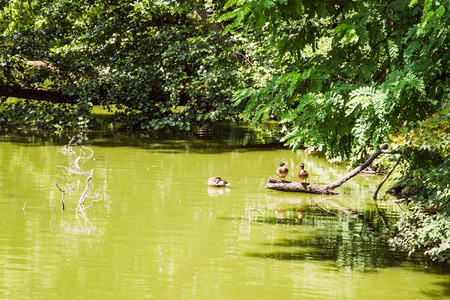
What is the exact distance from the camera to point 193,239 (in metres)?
9.24

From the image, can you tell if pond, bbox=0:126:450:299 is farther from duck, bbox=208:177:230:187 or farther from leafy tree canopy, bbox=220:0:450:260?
leafy tree canopy, bbox=220:0:450:260

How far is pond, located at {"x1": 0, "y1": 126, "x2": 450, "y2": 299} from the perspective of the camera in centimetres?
729

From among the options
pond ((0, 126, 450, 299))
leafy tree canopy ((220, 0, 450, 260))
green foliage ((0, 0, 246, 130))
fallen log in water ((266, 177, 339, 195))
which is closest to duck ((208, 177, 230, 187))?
pond ((0, 126, 450, 299))

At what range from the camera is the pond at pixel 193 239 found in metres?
7.29

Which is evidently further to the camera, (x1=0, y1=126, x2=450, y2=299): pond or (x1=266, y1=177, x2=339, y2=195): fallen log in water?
(x1=266, y1=177, x2=339, y2=195): fallen log in water

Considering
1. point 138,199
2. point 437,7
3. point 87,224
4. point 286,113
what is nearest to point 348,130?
point 286,113

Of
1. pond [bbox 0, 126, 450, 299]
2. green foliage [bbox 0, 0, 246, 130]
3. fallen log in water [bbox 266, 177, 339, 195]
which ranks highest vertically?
green foliage [bbox 0, 0, 246, 130]

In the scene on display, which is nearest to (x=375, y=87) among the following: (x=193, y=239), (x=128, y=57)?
(x=193, y=239)

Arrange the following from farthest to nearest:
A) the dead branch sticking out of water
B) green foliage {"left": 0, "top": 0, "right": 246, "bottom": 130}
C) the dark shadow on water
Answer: green foliage {"left": 0, "top": 0, "right": 246, "bottom": 130} → the dark shadow on water → the dead branch sticking out of water

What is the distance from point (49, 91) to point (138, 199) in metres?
11.8

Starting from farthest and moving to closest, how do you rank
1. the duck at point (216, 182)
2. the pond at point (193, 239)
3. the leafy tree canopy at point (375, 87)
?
the duck at point (216, 182) → the pond at point (193, 239) → the leafy tree canopy at point (375, 87)

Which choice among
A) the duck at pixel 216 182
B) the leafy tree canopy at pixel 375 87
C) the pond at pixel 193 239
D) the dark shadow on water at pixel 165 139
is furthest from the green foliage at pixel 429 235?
the dark shadow on water at pixel 165 139

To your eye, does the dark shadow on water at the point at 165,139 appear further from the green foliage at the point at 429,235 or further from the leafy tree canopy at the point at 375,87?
the leafy tree canopy at the point at 375,87

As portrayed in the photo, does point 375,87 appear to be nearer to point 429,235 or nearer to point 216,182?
point 429,235
